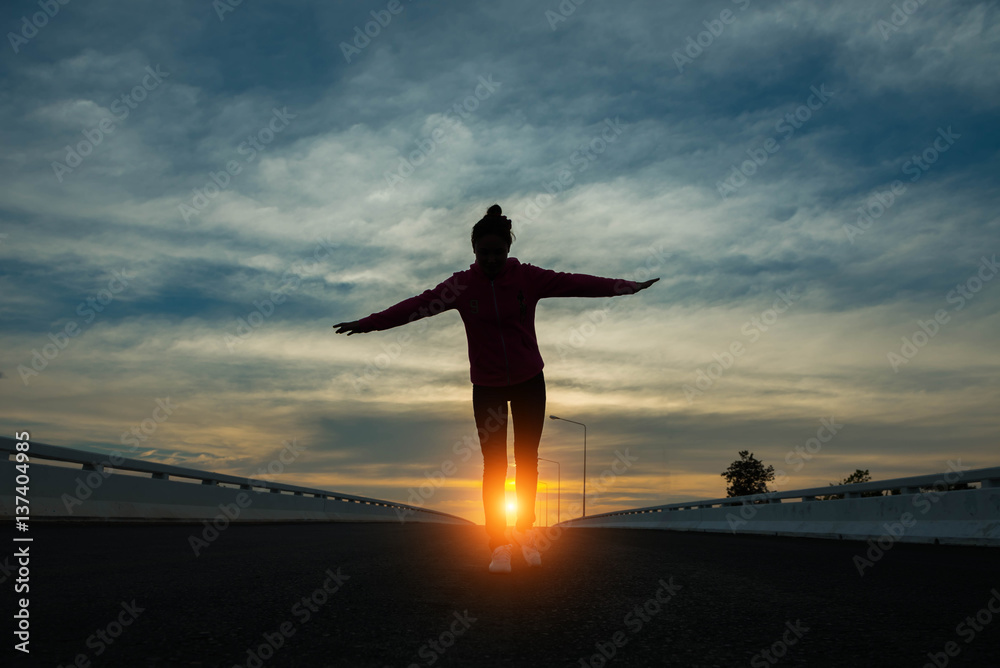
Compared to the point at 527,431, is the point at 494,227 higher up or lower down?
higher up

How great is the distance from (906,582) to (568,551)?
136 inches

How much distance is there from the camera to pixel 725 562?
7211 millimetres

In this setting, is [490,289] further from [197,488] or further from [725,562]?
[197,488]

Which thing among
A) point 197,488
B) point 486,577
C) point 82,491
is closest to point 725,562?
point 486,577

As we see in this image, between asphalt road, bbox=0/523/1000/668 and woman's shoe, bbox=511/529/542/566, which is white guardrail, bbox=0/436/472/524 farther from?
woman's shoe, bbox=511/529/542/566
